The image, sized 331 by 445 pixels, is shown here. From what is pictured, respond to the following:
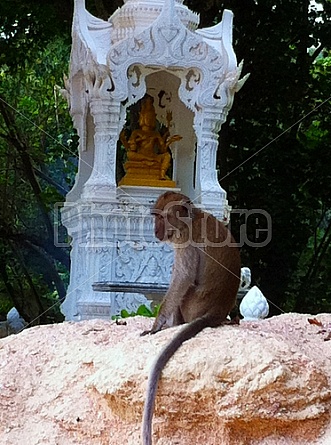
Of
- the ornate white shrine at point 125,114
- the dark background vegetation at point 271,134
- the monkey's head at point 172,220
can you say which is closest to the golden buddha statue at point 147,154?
the ornate white shrine at point 125,114

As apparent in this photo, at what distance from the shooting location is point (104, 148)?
576 cm

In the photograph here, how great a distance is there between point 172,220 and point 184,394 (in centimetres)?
110

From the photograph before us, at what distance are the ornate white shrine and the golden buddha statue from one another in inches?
5.3

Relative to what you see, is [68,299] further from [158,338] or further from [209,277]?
[158,338]

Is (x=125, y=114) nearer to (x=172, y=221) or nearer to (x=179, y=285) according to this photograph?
(x=172, y=221)

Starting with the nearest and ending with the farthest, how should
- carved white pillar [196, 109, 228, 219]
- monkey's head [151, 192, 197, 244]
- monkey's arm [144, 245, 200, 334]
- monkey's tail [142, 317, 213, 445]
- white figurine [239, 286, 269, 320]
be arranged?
monkey's tail [142, 317, 213, 445]
monkey's arm [144, 245, 200, 334]
monkey's head [151, 192, 197, 244]
white figurine [239, 286, 269, 320]
carved white pillar [196, 109, 228, 219]

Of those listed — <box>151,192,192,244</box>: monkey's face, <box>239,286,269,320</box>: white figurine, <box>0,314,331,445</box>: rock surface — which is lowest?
<box>239,286,269,320</box>: white figurine

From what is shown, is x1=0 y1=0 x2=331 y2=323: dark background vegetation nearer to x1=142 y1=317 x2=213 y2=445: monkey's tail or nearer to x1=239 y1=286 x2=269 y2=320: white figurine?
x1=239 y1=286 x2=269 y2=320: white figurine

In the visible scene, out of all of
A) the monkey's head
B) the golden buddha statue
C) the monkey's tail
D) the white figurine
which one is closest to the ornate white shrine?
the golden buddha statue

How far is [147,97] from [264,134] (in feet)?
8.18

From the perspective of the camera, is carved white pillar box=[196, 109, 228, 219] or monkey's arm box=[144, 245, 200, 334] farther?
carved white pillar box=[196, 109, 228, 219]

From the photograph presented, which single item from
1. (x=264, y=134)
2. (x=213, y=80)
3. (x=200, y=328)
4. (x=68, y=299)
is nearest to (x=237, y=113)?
(x=264, y=134)

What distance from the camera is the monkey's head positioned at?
3189 millimetres

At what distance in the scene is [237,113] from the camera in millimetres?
8688
